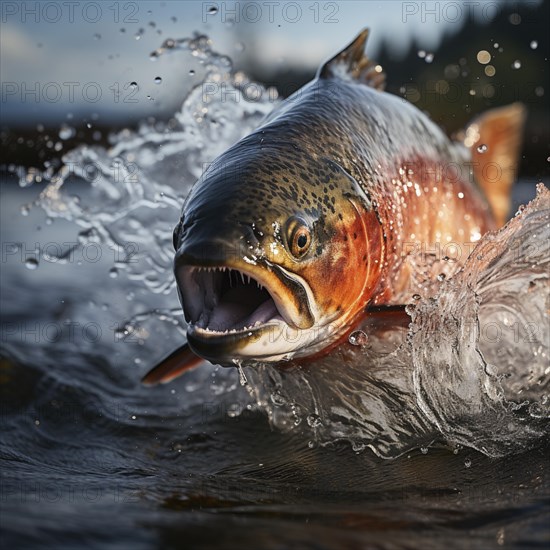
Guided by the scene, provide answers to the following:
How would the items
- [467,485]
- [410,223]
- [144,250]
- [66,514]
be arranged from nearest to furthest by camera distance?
1. [66,514]
2. [467,485]
3. [410,223]
4. [144,250]

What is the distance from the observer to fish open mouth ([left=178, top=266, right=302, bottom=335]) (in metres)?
2.77

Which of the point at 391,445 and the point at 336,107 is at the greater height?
the point at 336,107

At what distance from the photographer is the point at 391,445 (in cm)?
360

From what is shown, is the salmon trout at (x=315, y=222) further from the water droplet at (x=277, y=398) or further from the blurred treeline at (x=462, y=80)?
the blurred treeline at (x=462, y=80)

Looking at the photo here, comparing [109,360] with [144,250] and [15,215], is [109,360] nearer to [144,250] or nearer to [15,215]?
[144,250]

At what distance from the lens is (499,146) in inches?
235

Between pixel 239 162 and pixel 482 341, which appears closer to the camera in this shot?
pixel 239 162

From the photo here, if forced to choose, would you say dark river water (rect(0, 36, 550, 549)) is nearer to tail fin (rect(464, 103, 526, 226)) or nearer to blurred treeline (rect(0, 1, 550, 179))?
blurred treeline (rect(0, 1, 550, 179))

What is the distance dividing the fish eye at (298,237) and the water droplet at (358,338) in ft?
2.06

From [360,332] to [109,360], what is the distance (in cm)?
256

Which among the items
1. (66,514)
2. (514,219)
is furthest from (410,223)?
(66,514)

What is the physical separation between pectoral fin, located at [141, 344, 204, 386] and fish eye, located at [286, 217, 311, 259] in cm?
114

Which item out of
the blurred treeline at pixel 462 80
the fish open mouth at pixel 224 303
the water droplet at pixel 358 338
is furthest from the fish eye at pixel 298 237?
the blurred treeline at pixel 462 80

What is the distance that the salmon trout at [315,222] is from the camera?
2768 mm
